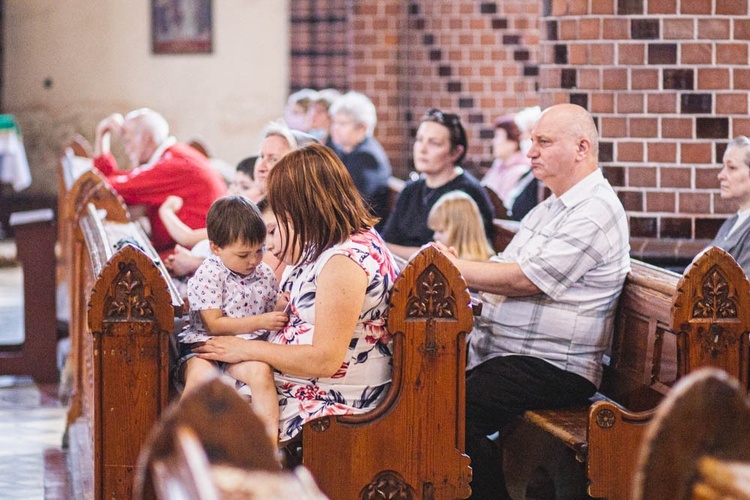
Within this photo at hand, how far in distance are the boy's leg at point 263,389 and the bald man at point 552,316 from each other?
0.80m

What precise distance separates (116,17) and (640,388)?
9614 mm

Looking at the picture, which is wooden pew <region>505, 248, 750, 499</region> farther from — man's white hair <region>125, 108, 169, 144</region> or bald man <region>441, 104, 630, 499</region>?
man's white hair <region>125, 108, 169, 144</region>

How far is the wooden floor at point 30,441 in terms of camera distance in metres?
4.56

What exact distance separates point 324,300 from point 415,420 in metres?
0.48

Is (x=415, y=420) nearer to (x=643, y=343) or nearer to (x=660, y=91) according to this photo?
(x=643, y=343)

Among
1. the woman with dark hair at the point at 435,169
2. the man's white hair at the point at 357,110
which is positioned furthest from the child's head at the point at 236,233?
the man's white hair at the point at 357,110

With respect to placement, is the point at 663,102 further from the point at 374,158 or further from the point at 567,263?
the point at 374,158

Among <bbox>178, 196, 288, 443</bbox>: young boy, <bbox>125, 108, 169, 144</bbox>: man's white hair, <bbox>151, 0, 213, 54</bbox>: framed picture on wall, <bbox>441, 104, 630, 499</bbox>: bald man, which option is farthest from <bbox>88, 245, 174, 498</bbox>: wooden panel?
<bbox>151, 0, 213, 54</bbox>: framed picture on wall

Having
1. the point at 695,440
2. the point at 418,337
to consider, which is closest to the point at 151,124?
the point at 418,337

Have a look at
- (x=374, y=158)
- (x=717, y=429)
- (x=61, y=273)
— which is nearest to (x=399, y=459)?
(x=717, y=429)

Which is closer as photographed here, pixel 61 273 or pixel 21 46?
pixel 61 273

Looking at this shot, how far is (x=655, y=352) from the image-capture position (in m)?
3.55

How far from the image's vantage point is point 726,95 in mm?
4949

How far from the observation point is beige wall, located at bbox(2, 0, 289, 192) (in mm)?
12078
